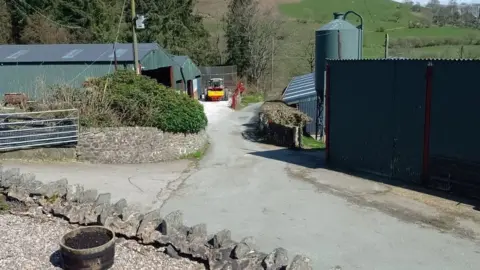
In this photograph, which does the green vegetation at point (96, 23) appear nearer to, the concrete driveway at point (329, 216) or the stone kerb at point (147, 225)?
the concrete driveway at point (329, 216)

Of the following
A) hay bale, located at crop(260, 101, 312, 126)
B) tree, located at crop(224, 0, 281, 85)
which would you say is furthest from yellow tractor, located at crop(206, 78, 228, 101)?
hay bale, located at crop(260, 101, 312, 126)

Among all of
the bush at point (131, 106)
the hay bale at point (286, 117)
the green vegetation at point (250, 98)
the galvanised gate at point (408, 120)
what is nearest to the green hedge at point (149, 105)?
the bush at point (131, 106)

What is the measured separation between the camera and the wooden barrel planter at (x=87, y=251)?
22.6ft

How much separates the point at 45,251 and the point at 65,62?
22.7m

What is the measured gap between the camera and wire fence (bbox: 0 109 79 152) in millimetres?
15445

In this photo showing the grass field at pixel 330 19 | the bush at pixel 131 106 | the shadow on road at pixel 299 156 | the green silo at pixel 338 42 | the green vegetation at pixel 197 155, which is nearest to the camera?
the shadow on road at pixel 299 156

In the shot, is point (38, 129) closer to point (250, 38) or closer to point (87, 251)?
point (87, 251)

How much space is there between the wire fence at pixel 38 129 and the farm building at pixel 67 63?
11026 millimetres

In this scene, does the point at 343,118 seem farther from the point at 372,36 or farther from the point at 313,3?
the point at 313,3

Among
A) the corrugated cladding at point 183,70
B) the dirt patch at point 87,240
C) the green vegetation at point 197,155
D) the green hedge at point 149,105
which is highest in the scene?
the corrugated cladding at point 183,70

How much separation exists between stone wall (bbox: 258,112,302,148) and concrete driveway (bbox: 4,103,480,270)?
84.6 inches

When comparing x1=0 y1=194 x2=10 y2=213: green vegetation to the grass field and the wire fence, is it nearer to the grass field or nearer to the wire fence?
the wire fence

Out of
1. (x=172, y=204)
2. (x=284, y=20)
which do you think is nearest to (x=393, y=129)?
(x=172, y=204)

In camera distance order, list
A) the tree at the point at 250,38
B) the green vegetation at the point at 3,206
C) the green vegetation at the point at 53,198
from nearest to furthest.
→ 1. the green vegetation at the point at 53,198
2. the green vegetation at the point at 3,206
3. the tree at the point at 250,38
